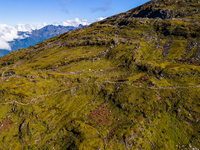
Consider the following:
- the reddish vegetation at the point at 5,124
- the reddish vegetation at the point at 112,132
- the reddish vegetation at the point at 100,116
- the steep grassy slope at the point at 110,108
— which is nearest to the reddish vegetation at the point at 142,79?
the steep grassy slope at the point at 110,108

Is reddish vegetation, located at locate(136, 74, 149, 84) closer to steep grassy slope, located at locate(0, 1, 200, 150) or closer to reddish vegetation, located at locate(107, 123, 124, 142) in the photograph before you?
steep grassy slope, located at locate(0, 1, 200, 150)

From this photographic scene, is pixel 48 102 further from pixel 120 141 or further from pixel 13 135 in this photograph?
pixel 120 141

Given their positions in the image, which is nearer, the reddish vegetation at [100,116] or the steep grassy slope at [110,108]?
the steep grassy slope at [110,108]

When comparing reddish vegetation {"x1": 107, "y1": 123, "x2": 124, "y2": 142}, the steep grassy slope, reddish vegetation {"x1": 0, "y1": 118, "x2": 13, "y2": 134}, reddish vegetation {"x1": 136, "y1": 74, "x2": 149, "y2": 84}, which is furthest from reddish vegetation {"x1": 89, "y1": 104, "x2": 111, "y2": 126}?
reddish vegetation {"x1": 0, "y1": 118, "x2": 13, "y2": 134}

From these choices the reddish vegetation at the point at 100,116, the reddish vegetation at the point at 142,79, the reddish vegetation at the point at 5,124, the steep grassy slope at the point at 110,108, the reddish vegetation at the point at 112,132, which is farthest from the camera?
the reddish vegetation at the point at 142,79

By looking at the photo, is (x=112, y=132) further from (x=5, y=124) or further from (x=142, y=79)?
(x=5, y=124)

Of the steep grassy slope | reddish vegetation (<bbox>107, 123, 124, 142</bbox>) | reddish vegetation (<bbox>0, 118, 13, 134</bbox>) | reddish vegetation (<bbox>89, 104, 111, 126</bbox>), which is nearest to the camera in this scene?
the steep grassy slope

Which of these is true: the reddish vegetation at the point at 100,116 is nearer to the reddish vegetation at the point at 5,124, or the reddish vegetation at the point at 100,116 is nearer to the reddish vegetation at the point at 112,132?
the reddish vegetation at the point at 112,132

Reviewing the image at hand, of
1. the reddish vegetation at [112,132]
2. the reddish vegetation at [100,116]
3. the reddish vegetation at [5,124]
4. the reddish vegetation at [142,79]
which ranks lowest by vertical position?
the reddish vegetation at [112,132]

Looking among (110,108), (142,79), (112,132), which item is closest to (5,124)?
(112,132)
